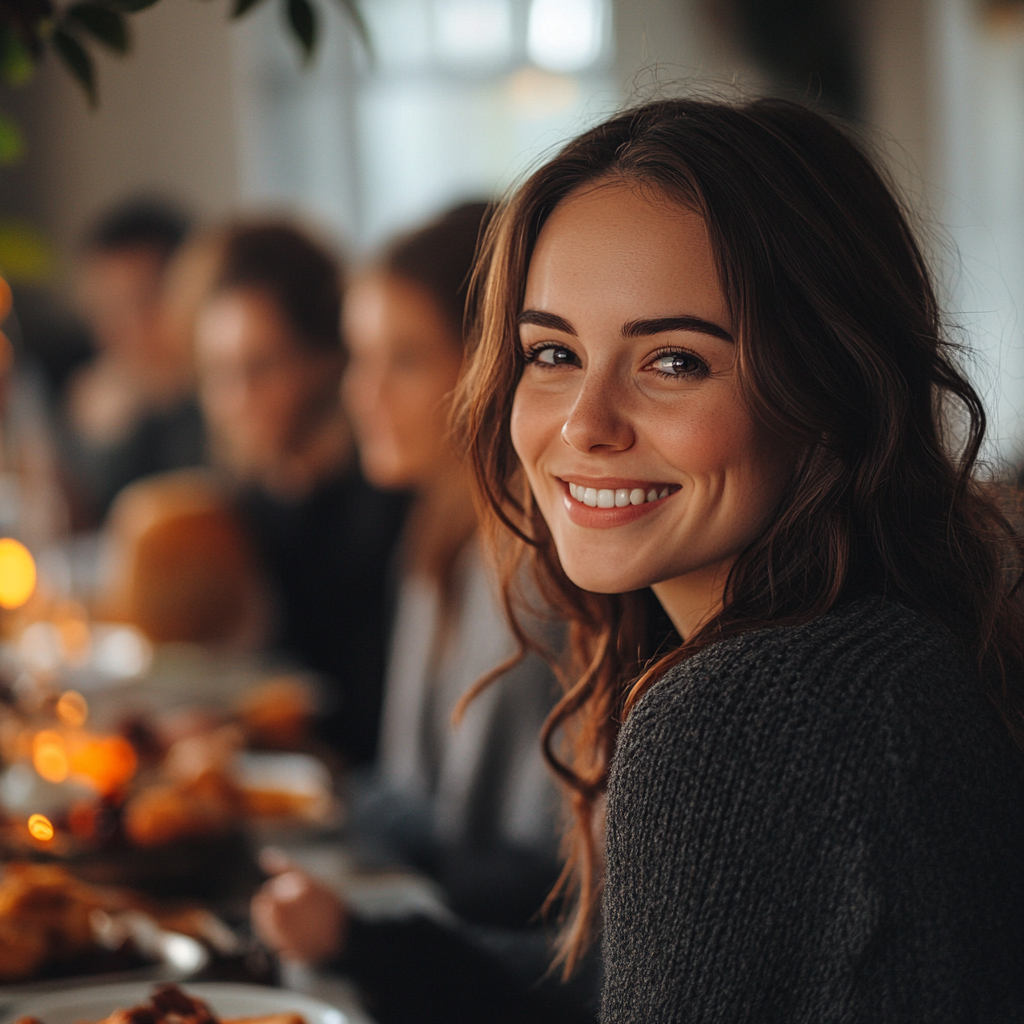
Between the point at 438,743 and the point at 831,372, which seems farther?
the point at 438,743

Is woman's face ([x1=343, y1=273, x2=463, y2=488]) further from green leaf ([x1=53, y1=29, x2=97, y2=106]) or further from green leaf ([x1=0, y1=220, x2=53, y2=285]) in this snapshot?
green leaf ([x1=53, y1=29, x2=97, y2=106])

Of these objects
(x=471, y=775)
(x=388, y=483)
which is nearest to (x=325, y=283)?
(x=388, y=483)

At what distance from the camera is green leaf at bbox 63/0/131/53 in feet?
3.01

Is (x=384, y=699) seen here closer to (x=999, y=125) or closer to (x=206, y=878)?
(x=206, y=878)

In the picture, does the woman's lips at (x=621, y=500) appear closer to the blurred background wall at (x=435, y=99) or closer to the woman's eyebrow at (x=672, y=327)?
the woman's eyebrow at (x=672, y=327)

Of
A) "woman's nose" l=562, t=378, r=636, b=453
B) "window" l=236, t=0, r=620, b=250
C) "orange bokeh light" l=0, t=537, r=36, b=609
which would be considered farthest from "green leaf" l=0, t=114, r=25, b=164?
"window" l=236, t=0, r=620, b=250

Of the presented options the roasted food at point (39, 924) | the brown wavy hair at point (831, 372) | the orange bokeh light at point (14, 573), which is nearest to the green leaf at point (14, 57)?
the brown wavy hair at point (831, 372)

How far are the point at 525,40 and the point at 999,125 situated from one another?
2.40 meters

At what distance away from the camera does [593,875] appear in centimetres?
97

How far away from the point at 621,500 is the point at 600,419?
59 mm

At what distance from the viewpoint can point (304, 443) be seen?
2.91 m

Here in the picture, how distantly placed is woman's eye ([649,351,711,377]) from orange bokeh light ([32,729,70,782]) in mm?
1003

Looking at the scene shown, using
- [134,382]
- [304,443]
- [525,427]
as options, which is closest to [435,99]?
[134,382]

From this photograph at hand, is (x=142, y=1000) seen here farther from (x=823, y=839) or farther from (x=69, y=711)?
(x=69, y=711)
